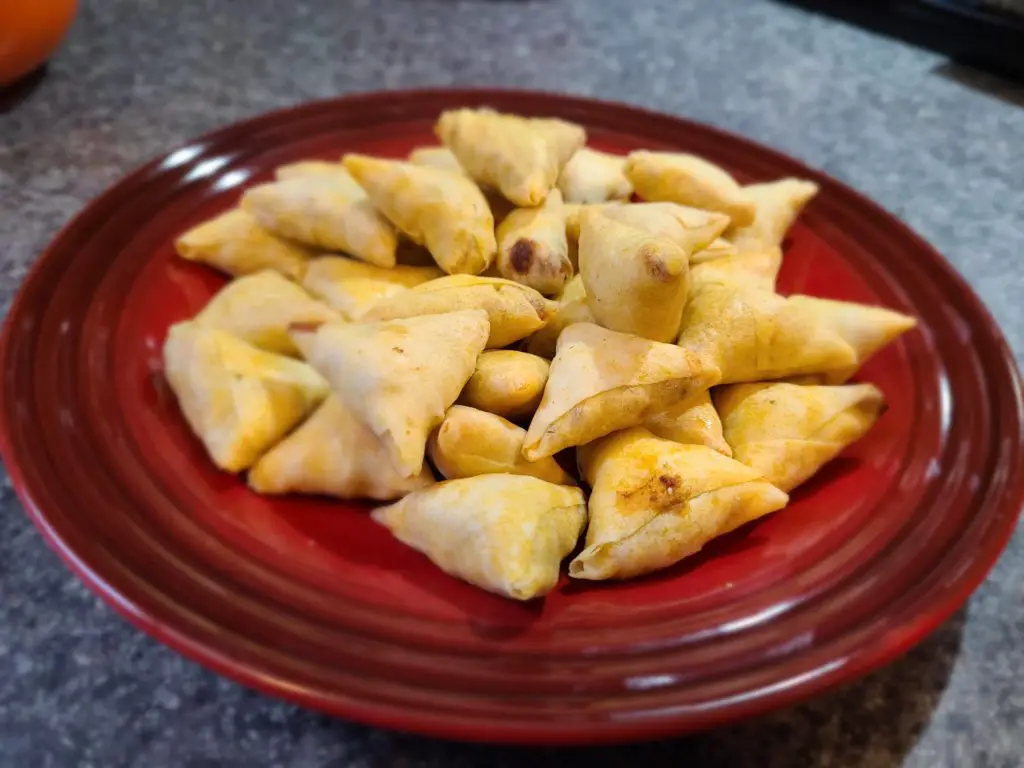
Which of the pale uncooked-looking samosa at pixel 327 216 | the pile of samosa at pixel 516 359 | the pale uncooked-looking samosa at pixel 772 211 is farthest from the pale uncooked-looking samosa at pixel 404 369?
the pale uncooked-looking samosa at pixel 772 211

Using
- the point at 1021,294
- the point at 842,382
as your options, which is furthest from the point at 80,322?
the point at 1021,294

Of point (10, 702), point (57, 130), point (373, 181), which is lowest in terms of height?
point (10, 702)

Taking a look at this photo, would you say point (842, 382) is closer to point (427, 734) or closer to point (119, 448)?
point (427, 734)

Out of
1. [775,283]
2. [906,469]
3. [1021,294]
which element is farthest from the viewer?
[1021,294]

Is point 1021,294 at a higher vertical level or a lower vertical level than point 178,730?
higher

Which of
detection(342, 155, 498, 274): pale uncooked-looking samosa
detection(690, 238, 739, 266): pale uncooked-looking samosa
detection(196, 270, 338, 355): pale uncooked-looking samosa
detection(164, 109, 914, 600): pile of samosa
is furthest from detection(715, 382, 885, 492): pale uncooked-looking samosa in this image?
detection(196, 270, 338, 355): pale uncooked-looking samosa
